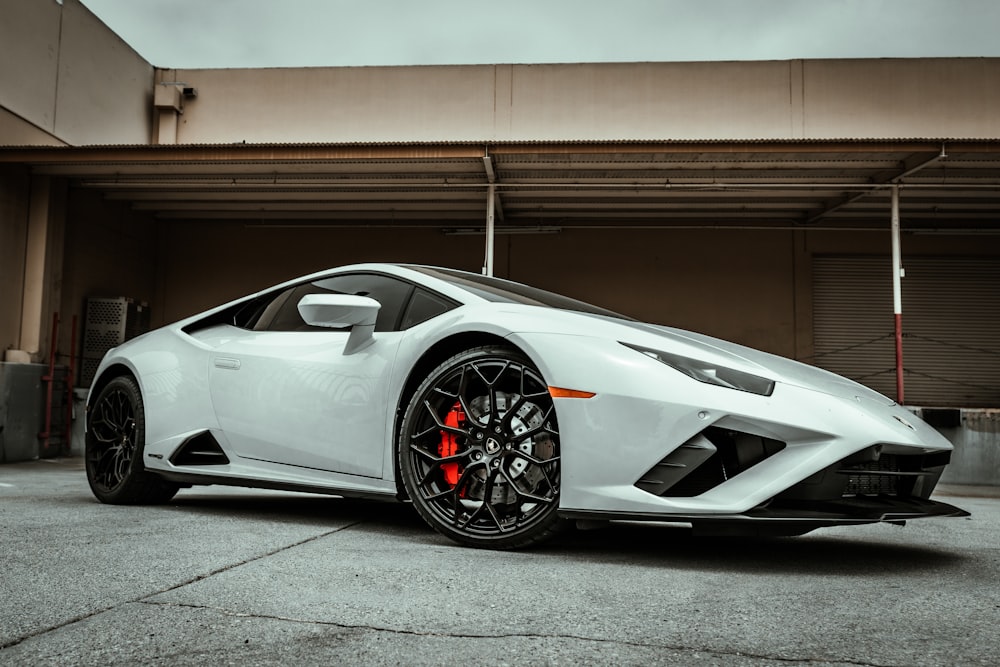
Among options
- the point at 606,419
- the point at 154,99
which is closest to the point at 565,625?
the point at 606,419

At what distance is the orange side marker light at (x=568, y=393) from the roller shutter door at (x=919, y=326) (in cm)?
1173

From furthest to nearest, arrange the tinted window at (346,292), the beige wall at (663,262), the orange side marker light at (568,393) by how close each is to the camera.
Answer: the beige wall at (663,262), the tinted window at (346,292), the orange side marker light at (568,393)

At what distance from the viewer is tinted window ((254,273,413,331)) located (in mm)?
3404

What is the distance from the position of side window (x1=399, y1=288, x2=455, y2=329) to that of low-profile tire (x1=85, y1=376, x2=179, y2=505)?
5.27ft

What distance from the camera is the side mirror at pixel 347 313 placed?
3.25 m

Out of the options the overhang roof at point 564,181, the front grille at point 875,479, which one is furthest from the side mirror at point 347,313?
the overhang roof at point 564,181

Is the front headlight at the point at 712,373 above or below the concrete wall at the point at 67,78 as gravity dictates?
below

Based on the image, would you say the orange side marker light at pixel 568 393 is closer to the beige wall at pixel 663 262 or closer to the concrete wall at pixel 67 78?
the concrete wall at pixel 67 78

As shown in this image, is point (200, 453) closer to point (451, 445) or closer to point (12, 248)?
point (451, 445)

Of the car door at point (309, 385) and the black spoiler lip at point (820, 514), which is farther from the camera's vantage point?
the car door at point (309, 385)

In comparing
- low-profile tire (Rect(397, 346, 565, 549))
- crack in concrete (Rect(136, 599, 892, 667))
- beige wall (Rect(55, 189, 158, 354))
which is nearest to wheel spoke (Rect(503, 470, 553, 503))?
low-profile tire (Rect(397, 346, 565, 549))

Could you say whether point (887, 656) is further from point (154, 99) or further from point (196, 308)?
point (154, 99)

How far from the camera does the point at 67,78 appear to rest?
40.2 ft

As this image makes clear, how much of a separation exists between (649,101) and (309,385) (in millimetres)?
12109
